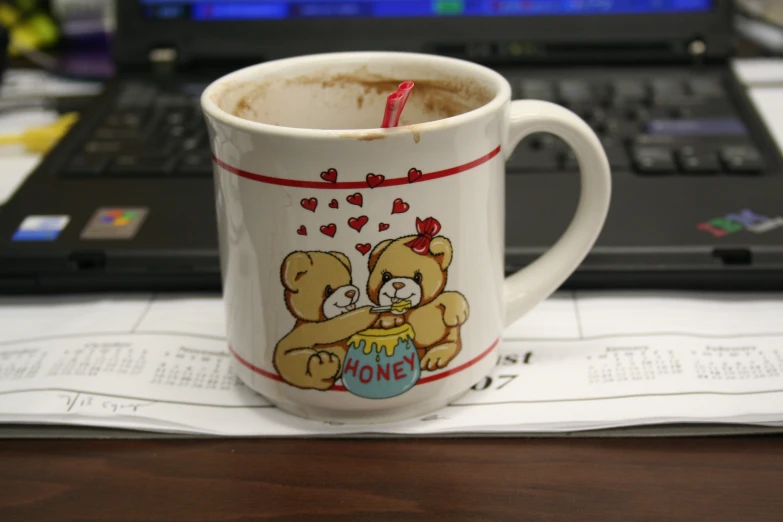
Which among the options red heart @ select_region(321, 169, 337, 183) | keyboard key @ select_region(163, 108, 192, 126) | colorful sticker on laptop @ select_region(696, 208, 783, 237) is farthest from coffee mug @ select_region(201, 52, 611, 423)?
keyboard key @ select_region(163, 108, 192, 126)

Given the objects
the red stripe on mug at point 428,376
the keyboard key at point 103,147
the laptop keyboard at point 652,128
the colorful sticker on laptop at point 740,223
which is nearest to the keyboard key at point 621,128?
the laptop keyboard at point 652,128

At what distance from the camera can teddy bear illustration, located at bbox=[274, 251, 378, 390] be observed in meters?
0.31

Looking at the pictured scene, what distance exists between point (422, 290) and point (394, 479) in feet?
0.25

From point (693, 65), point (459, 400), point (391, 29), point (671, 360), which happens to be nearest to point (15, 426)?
point (459, 400)

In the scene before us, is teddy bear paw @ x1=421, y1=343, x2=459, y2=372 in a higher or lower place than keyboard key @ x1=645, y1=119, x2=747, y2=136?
lower

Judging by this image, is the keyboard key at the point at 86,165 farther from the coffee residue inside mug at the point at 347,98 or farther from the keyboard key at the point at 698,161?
the keyboard key at the point at 698,161

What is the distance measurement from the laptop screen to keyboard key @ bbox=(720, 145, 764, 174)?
17 centimetres

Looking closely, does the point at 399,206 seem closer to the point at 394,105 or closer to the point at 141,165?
the point at 394,105

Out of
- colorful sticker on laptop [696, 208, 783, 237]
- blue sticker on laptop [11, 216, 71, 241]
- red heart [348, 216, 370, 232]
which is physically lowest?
blue sticker on laptop [11, 216, 71, 241]

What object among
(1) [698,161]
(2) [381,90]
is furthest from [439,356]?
(1) [698,161]

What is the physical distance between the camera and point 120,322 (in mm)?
431

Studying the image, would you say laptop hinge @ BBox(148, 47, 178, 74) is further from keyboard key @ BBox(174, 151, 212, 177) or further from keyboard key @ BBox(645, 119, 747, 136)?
keyboard key @ BBox(645, 119, 747, 136)

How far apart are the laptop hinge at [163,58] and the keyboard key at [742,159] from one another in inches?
16.7

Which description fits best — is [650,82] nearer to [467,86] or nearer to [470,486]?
[467,86]
